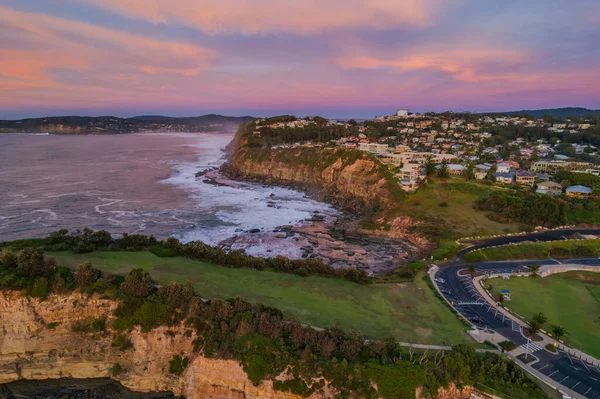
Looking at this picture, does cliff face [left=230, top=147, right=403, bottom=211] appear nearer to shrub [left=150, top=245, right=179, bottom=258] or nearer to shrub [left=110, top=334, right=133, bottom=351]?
shrub [left=150, top=245, right=179, bottom=258]

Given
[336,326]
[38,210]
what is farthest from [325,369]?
[38,210]

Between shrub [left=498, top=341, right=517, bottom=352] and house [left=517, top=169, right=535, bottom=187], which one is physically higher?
house [left=517, top=169, right=535, bottom=187]

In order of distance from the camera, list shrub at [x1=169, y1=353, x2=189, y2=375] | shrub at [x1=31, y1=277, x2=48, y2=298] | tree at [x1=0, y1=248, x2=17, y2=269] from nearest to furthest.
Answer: shrub at [x1=169, y1=353, x2=189, y2=375]
shrub at [x1=31, y1=277, x2=48, y2=298]
tree at [x1=0, y1=248, x2=17, y2=269]

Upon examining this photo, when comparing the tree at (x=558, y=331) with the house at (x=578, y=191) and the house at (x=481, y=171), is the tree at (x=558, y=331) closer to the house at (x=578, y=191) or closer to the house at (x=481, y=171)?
the house at (x=578, y=191)

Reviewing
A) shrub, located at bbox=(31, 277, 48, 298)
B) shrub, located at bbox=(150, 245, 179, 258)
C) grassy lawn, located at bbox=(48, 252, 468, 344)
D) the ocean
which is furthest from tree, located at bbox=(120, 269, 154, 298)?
the ocean

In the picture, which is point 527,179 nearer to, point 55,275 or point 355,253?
point 355,253

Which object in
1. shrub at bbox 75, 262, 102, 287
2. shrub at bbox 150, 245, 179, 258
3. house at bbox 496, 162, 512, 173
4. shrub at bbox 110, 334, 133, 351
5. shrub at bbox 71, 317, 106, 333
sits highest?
house at bbox 496, 162, 512, 173

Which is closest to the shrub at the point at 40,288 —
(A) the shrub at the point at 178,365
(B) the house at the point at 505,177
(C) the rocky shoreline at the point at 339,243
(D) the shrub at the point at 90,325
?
(D) the shrub at the point at 90,325
